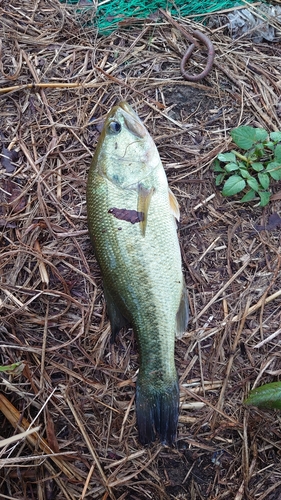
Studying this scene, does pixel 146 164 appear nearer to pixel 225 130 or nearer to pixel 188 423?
pixel 225 130

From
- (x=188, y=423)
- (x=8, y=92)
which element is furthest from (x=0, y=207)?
(x=188, y=423)

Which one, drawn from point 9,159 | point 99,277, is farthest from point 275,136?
point 9,159

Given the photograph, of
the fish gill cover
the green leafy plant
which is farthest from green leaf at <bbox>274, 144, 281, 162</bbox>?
the fish gill cover

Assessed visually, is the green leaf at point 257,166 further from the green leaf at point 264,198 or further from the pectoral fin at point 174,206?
the pectoral fin at point 174,206

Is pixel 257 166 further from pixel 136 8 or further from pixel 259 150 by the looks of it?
pixel 136 8

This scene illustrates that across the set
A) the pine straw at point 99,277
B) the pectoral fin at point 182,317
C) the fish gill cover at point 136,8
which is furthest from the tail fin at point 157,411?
the fish gill cover at point 136,8

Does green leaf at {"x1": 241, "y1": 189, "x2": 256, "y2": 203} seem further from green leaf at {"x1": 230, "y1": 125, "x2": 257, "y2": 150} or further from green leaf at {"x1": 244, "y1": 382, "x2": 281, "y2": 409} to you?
green leaf at {"x1": 244, "y1": 382, "x2": 281, "y2": 409}
